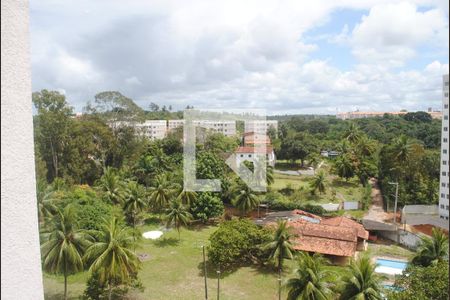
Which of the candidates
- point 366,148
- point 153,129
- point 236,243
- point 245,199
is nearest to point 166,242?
point 236,243

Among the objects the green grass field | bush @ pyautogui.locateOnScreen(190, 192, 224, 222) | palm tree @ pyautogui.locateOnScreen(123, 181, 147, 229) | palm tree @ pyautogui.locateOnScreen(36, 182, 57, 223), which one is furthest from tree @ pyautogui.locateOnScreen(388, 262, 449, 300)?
palm tree @ pyautogui.locateOnScreen(123, 181, 147, 229)

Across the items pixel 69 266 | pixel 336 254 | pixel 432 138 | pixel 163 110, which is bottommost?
pixel 336 254

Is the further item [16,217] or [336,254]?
[336,254]

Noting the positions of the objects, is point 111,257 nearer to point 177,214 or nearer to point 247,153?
point 177,214

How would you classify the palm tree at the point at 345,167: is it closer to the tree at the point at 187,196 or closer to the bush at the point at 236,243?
the tree at the point at 187,196

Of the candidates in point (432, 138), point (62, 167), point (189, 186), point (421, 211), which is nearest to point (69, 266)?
point (189, 186)

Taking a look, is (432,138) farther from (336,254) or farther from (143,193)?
(143,193)
